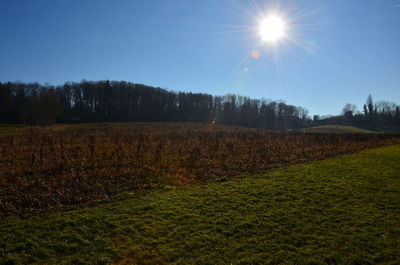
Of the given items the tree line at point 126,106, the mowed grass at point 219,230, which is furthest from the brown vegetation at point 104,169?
the tree line at point 126,106

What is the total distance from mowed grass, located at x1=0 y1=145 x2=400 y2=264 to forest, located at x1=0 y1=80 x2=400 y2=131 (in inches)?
2083

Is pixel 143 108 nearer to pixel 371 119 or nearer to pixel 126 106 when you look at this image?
pixel 126 106

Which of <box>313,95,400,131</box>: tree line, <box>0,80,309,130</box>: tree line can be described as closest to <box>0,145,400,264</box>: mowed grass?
<box>0,80,309,130</box>: tree line

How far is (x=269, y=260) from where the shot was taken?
4320mm

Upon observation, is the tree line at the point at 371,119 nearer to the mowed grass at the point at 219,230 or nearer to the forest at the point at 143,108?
the forest at the point at 143,108

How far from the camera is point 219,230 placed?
557 cm

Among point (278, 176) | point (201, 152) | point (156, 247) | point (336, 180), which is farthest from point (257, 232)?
point (201, 152)

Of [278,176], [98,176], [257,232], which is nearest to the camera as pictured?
[257,232]

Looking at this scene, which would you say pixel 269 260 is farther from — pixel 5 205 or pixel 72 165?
pixel 72 165

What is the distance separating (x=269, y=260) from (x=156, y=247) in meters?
2.48

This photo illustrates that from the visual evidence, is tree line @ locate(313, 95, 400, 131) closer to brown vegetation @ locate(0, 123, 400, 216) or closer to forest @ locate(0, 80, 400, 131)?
forest @ locate(0, 80, 400, 131)

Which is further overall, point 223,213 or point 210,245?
point 223,213

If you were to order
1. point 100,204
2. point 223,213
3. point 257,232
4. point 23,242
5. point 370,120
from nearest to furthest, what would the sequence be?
1. point 23,242
2. point 257,232
3. point 223,213
4. point 100,204
5. point 370,120

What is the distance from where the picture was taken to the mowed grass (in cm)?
445
